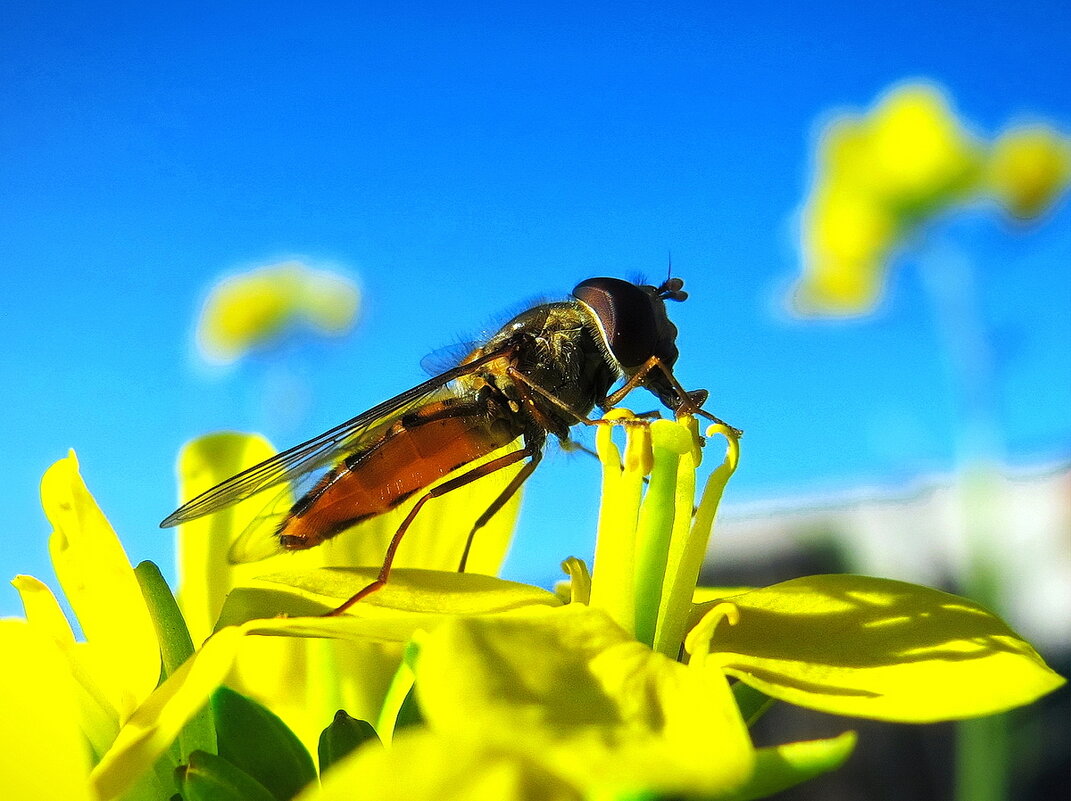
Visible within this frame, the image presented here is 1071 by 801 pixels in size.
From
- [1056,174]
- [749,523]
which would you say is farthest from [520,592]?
[1056,174]

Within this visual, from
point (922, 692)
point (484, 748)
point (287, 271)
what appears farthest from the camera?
point (287, 271)

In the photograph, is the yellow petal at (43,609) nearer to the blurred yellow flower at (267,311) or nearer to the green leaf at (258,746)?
the green leaf at (258,746)

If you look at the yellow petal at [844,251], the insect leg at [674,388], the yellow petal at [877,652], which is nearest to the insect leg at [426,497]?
the insect leg at [674,388]

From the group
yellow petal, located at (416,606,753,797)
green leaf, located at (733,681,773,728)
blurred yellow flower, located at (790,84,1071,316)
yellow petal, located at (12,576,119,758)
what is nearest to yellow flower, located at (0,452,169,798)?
yellow petal, located at (12,576,119,758)

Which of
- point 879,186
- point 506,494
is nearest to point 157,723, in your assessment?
point 506,494

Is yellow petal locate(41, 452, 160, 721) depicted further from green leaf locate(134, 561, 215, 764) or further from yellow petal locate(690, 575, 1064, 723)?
yellow petal locate(690, 575, 1064, 723)

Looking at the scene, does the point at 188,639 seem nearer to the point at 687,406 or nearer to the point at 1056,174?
the point at 687,406

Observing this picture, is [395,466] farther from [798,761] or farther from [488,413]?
[798,761]
